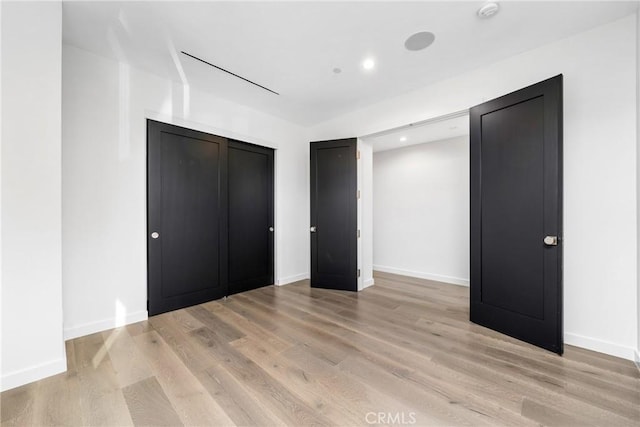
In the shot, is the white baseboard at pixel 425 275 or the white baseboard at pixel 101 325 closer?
the white baseboard at pixel 101 325

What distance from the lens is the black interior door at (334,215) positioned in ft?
12.6

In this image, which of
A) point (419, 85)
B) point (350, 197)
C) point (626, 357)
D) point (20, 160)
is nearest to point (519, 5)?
point (419, 85)

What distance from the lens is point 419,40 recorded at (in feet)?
7.48

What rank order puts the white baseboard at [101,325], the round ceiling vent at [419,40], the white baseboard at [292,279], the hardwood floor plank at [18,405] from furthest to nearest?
1. the white baseboard at [292,279]
2. the white baseboard at [101,325]
3. the round ceiling vent at [419,40]
4. the hardwood floor plank at [18,405]

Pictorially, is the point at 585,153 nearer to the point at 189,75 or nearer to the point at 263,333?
the point at 263,333

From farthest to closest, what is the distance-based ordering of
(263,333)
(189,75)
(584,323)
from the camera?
(189,75) < (263,333) < (584,323)

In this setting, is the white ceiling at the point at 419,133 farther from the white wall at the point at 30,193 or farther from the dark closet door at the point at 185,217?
the white wall at the point at 30,193

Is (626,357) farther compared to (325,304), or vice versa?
(325,304)

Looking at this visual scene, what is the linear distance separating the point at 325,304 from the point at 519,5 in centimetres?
344

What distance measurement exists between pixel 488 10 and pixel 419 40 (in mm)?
532

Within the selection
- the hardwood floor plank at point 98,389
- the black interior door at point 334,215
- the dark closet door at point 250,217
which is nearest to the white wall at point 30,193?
the hardwood floor plank at point 98,389

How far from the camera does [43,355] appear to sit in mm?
1767

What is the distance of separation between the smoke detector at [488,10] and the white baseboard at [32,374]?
4.13 m

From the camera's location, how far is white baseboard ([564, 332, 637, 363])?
1.96 m
